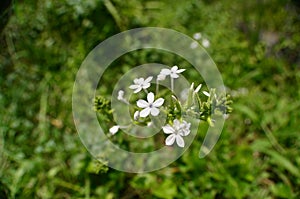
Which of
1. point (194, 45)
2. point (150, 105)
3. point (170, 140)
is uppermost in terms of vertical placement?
point (194, 45)

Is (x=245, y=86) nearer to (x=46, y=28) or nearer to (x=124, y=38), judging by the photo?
(x=124, y=38)

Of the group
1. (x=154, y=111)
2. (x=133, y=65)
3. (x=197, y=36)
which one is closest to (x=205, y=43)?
(x=197, y=36)

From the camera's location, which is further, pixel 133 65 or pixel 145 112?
pixel 133 65

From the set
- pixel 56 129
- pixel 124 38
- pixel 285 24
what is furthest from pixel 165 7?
pixel 56 129

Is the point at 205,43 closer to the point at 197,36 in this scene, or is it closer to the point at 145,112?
the point at 197,36

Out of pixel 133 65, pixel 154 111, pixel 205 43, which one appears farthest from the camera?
pixel 205 43

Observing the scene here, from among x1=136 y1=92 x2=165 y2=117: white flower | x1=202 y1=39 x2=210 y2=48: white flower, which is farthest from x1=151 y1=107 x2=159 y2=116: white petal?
x1=202 y1=39 x2=210 y2=48: white flower

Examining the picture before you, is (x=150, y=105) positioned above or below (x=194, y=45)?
below

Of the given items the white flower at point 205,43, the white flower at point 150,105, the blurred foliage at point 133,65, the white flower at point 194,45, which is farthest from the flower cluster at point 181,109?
the white flower at point 205,43
